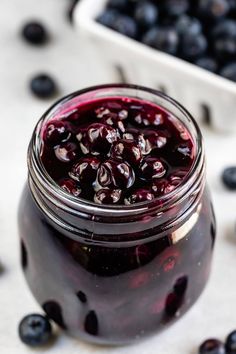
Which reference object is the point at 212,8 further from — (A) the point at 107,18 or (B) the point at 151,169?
(B) the point at 151,169

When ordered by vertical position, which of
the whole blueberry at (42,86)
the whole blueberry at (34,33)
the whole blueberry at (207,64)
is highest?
the whole blueberry at (34,33)

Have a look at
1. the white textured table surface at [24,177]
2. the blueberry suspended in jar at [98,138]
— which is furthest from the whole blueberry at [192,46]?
the blueberry suspended in jar at [98,138]

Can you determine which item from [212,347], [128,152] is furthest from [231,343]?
[128,152]

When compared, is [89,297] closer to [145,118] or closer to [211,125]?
[145,118]

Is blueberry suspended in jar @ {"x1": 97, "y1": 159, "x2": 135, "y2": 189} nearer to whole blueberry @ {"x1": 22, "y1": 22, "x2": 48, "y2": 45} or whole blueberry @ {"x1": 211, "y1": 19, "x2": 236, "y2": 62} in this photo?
whole blueberry @ {"x1": 211, "y1": 19, "x2": 236, "y2": 62}

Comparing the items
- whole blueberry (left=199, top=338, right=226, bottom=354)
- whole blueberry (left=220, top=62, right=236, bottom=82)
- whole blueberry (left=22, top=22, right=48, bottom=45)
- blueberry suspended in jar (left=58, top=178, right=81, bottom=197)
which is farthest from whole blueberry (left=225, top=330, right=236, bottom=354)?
whole blueberry (left=22, top=22, right=48, bottom=45)

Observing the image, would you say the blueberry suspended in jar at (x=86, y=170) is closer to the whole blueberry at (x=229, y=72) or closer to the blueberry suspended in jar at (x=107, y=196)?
the blueberry suspended in jar at (x=107, y=196)
